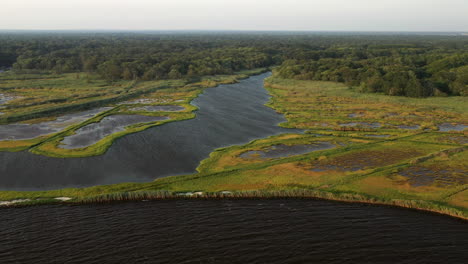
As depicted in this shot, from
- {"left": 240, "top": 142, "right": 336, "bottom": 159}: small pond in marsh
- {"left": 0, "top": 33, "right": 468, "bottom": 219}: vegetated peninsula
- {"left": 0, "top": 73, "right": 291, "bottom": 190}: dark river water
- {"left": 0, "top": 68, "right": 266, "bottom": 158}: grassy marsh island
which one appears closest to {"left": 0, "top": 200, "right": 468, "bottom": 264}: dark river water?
{"left": 0, "top": 33, "right": 468, "bottom": 219}: vegetated peninsula

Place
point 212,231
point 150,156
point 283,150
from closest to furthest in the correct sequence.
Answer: point 212,231 → point 150,156 → point 283,150

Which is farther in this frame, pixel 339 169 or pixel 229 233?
pixel 339 169

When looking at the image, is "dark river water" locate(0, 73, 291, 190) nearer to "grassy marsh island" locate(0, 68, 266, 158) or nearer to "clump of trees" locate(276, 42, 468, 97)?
"grassy marsh island" locate(0, 68, 266, 158)

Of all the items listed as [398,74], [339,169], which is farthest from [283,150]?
[398,74]

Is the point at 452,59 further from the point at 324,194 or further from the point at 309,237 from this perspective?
the point at 309,237

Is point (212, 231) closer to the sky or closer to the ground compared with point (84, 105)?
closer to the ground

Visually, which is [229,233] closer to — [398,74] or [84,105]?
[84,105]
